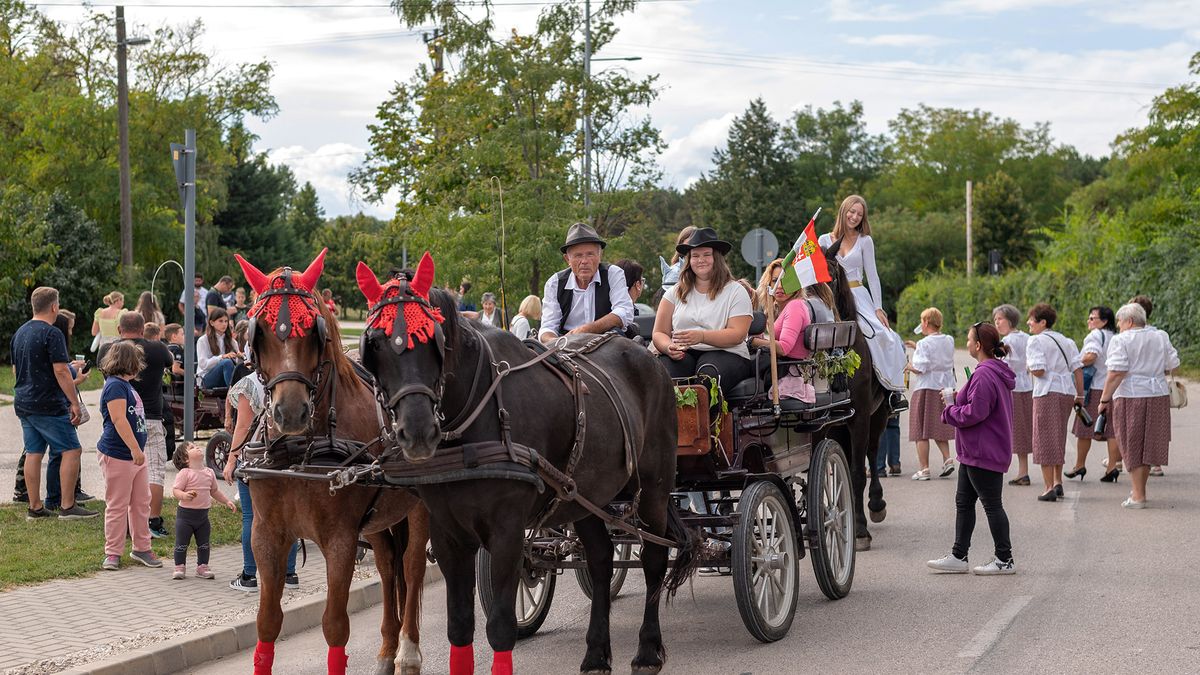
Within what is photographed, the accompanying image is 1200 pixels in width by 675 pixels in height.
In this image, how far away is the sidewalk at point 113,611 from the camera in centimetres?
669

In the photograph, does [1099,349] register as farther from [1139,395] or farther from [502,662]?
[502,662]

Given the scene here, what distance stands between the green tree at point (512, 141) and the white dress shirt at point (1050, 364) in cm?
839

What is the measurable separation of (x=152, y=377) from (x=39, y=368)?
92 cm

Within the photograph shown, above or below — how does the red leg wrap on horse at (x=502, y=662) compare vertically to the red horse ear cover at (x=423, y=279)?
below

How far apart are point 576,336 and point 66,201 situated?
1228 inches

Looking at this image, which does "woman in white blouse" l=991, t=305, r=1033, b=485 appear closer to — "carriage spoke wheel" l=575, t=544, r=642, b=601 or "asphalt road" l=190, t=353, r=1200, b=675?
"asphalt road" l=190, t=353, r=1200, b=675

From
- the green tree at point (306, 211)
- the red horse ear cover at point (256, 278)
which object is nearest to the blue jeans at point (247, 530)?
the red horse ear cover at point (256, 278)

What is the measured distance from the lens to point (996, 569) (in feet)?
29.0

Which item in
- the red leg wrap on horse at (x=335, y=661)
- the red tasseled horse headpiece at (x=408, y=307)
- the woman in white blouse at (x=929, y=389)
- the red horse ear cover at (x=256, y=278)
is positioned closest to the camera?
the red tasseled horse headpiece at (x=408, y=307)

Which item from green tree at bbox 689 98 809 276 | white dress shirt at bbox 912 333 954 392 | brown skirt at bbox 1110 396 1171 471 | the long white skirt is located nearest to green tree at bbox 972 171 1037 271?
green tree at bbox 689 98 809 276

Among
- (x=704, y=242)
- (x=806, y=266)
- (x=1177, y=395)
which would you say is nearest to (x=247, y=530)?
(x=704, y=242)

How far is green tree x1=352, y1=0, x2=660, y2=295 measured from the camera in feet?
66.9

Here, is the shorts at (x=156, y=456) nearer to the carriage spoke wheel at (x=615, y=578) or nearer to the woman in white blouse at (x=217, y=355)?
the carriage spoke wheel at (x=615, y=578)

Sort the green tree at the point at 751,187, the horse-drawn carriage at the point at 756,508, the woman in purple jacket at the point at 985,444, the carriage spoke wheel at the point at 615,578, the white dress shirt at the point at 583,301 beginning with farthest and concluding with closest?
1. the green tree at the point at 751,187
2. the woman in purple jacket at the point at 985,444
3. the carriage spoke wheel at the point at 615,578
4. the white dress shirt at the point at 583,301
5. the horse-drawn carriage at the point at 756,508
